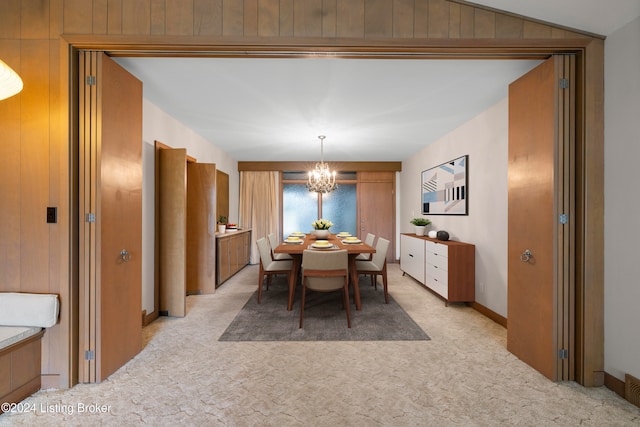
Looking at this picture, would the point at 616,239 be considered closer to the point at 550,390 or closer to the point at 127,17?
the point at 550,390

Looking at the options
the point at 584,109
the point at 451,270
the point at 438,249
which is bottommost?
the point at 451,270

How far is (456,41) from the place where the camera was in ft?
6.37

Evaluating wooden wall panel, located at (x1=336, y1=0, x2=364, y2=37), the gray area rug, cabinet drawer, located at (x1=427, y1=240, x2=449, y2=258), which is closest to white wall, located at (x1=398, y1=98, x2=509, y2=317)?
cabinet drawer, located at (x1=427, y1=240, x2=449, y2=258)

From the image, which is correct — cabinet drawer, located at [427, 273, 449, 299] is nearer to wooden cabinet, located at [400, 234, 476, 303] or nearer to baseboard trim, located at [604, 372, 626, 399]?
wooden cabinet, located at [400, 234, 476, 303]

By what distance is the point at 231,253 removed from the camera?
511 centimetres

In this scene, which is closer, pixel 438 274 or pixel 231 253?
pixel 438 274

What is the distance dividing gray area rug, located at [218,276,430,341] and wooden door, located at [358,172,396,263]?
9.77 feet

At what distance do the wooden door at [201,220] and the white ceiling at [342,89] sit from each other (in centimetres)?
64

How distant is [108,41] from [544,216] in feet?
10.9

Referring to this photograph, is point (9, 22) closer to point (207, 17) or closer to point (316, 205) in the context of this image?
point (207, 17)

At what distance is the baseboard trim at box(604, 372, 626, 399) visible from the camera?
71.7 inches

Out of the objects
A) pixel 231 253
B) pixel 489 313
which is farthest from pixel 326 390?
pixel 231 253

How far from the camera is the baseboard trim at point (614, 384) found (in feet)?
5.98

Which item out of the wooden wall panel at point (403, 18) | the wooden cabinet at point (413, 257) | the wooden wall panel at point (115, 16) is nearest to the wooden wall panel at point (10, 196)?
the wooden wall panel at point (115, 16)
